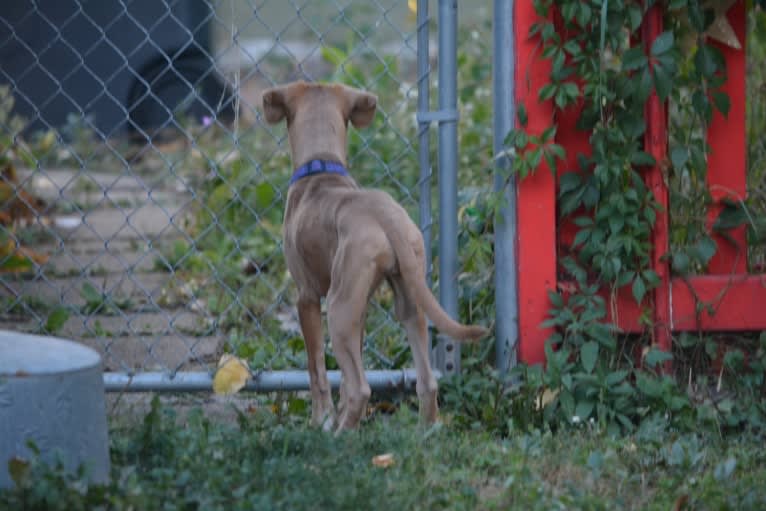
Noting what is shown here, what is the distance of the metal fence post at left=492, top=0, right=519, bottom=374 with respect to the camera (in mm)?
3701

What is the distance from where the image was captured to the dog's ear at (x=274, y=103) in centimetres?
380

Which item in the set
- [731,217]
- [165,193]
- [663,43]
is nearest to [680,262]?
[731,217]

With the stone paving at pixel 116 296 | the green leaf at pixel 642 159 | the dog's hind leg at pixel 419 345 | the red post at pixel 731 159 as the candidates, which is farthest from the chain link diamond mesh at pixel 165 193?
the red post at pixel 731 159

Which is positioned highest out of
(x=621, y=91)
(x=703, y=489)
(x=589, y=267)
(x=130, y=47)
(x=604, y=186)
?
(x=130, y=47)

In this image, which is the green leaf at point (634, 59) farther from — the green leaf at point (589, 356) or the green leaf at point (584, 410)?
the green leaf at point (584, 410)

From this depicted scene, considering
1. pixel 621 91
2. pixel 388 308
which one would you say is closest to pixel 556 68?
pixel 621 91

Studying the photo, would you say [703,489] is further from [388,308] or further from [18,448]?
[388,308]

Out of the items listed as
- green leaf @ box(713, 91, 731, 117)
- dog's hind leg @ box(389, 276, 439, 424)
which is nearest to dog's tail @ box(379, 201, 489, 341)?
dog's hind leg @ box(389, 276, 439, 424)

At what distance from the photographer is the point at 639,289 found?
11.9 feet

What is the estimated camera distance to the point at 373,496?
2711mm

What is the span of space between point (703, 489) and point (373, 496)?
33.6 inches

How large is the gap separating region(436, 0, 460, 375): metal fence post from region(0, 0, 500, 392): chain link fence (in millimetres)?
64

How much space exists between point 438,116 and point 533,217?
1.47ft

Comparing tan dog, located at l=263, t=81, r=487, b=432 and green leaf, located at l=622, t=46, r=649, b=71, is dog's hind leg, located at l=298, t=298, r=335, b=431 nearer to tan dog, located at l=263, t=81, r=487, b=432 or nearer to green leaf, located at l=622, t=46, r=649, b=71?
tan dog, located at l=263, t=81, r=487, b=432
